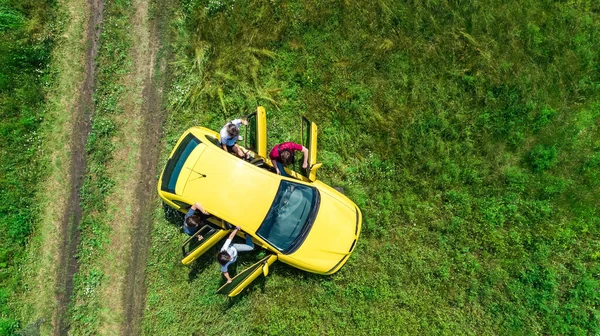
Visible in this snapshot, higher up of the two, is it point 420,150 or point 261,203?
point 420,150

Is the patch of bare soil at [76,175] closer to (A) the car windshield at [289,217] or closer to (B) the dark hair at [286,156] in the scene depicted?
(A) the car windshield at [289,217]

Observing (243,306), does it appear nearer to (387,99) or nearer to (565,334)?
(387,99)

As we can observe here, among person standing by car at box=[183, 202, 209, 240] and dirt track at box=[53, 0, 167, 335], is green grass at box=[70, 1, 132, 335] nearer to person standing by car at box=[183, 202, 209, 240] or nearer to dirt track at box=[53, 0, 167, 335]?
dirt track at box=[53, 0, 167, 335]

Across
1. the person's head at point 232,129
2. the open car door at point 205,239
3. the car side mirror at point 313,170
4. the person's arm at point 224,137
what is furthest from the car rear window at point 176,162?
the car side mirror at point 313,170

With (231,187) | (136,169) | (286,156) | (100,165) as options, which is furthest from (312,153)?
(100,165)

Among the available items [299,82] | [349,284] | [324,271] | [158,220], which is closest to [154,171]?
[158,220]

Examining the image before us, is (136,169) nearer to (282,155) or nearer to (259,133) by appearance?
(259,133)

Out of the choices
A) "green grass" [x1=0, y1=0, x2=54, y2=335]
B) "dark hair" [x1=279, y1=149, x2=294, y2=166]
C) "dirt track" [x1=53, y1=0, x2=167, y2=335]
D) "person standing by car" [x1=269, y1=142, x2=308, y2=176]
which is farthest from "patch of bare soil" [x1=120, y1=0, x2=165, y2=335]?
"dark hair" [x1=279, y1=149, x2=294, y2=166]
